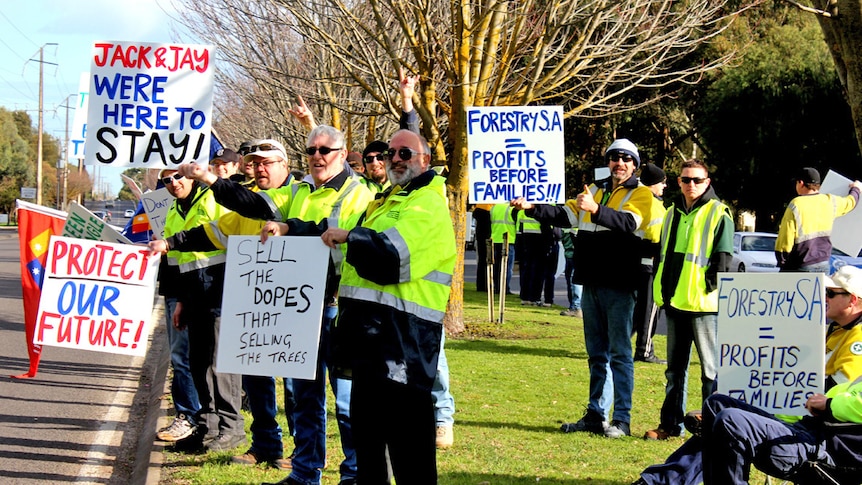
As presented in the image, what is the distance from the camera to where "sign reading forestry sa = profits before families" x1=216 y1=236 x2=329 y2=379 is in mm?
5531

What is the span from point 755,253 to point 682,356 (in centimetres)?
2075

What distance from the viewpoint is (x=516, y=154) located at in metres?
9.55

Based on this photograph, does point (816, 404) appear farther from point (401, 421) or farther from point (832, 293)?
point (401, 421)

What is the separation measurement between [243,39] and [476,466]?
16840mm

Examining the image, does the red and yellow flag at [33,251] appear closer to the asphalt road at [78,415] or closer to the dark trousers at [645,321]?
the asphalt road at [78,415]

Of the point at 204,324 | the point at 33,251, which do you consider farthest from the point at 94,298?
the point at 33,251

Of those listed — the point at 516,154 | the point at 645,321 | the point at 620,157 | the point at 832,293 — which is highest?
the point at 516,154

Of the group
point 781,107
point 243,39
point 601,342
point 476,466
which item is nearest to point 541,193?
point 601,342

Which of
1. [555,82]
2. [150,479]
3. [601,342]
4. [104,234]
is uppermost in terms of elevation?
[555,82]

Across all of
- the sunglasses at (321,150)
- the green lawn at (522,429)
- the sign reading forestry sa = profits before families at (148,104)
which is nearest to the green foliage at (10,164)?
the green lawn at (522,429)

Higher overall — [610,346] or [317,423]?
[610,346]

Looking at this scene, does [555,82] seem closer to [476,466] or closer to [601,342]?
[601,342]

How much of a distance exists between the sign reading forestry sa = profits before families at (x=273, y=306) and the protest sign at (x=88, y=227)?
104 inches

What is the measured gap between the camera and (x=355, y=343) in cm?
480
